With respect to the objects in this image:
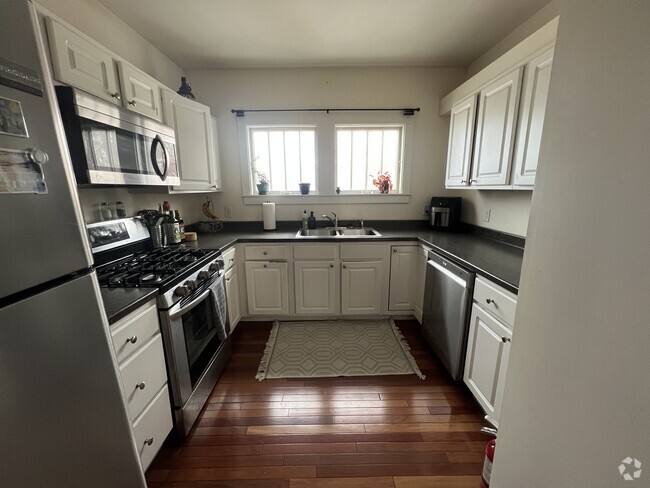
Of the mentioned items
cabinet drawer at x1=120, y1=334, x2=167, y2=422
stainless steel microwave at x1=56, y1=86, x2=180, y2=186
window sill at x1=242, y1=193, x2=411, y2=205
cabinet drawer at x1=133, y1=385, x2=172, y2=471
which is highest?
stainless steel microwave at x1=56, y1=86, x2=180, y2=186

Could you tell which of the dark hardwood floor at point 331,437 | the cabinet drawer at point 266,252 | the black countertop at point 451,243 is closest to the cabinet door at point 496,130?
the black countertop at point 451,243

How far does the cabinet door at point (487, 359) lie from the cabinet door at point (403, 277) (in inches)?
39.8

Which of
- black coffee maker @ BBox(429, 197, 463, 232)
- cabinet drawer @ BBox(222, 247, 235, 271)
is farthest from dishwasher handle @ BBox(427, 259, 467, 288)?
cabinet drawer @ BBox(222, 247, 235, 271)

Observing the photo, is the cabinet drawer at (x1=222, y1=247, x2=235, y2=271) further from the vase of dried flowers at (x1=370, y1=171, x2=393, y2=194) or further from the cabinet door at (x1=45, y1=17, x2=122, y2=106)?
the vase of dried flowers at (x1=370, y1=171, x2=393, y2=194)

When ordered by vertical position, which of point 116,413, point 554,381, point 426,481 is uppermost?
point 554,381

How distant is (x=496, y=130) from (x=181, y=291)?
2.36 metres

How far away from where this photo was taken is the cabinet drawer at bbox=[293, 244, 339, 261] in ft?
8.63

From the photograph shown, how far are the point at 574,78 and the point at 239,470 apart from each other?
1.97 meters

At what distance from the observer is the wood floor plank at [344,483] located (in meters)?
1.29

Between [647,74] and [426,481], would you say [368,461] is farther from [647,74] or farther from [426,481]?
[647,74]

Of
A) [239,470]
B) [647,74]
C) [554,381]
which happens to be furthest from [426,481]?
[647,74]

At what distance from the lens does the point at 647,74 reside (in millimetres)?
389

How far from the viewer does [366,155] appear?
3.10 meters

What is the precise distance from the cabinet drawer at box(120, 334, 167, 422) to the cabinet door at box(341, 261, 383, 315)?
5.62ft
